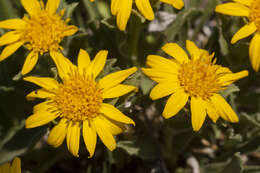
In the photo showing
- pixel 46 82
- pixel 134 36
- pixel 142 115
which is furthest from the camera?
pixel 142 115

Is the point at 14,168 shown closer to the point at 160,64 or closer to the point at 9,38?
the point at 9,38

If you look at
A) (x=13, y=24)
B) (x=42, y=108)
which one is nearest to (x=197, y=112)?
(x=42, y=108)

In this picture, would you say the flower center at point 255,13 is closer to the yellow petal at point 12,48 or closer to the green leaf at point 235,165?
the green leaf at point 235,165

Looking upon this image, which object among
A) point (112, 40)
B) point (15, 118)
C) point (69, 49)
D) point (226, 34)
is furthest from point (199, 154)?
point (15, 118)

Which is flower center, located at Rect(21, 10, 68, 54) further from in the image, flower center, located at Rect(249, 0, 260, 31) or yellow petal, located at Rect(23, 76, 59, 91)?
flower center, located at Rect(249, 0, 260, 31)

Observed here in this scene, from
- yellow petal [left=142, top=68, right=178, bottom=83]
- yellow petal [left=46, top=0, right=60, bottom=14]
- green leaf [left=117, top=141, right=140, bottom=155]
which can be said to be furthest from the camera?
green leaf [left=117, top=141, right=140, bottom=155]

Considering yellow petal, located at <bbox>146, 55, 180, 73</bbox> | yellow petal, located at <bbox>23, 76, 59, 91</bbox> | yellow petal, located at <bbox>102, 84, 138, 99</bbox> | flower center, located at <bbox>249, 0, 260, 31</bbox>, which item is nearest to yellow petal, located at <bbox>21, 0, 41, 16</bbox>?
yellow petal, located at <bbox>23, 76, 59, 91</bbox>

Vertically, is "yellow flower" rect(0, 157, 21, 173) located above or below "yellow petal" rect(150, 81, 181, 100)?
below
